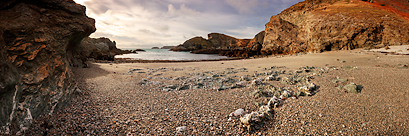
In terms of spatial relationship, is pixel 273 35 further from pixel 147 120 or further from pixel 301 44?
pixel 147 120

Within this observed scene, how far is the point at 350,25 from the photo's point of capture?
58.2ft

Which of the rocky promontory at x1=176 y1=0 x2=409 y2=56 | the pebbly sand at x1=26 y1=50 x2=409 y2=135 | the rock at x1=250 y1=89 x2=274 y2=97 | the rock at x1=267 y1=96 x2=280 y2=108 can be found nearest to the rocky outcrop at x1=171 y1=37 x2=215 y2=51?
the rocky promontory at x1=176 y1=0 x2=409 y2=56

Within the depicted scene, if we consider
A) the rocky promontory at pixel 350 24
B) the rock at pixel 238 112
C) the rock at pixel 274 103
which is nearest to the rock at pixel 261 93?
the rock at pixel 274 103

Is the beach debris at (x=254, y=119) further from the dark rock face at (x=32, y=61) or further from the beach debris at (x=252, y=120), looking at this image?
the dark rock face at (x=32, y=61)

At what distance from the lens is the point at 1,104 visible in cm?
182

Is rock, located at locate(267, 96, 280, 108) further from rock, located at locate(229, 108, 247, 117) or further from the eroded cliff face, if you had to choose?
the eroded cliff face

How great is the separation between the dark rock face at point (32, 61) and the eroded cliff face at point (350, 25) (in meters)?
25.4

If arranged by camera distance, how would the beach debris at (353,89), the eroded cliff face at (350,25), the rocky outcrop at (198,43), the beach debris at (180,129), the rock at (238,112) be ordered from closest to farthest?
the beach debris at (180,129) → the rock at (238,112) → the beach debris at (353,89) → the eroded cliff face at (350,25) → the rocky outcrop at (198,43)

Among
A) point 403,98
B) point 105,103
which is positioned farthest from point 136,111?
point 403,98

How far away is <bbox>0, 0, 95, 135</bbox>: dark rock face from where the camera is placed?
1975 mm

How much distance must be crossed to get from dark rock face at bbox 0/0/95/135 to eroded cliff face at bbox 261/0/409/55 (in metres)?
25.4

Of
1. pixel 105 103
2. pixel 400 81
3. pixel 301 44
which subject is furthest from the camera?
pixel 301 44

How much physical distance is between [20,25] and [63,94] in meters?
1.42

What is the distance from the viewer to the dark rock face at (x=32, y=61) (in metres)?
1.97
